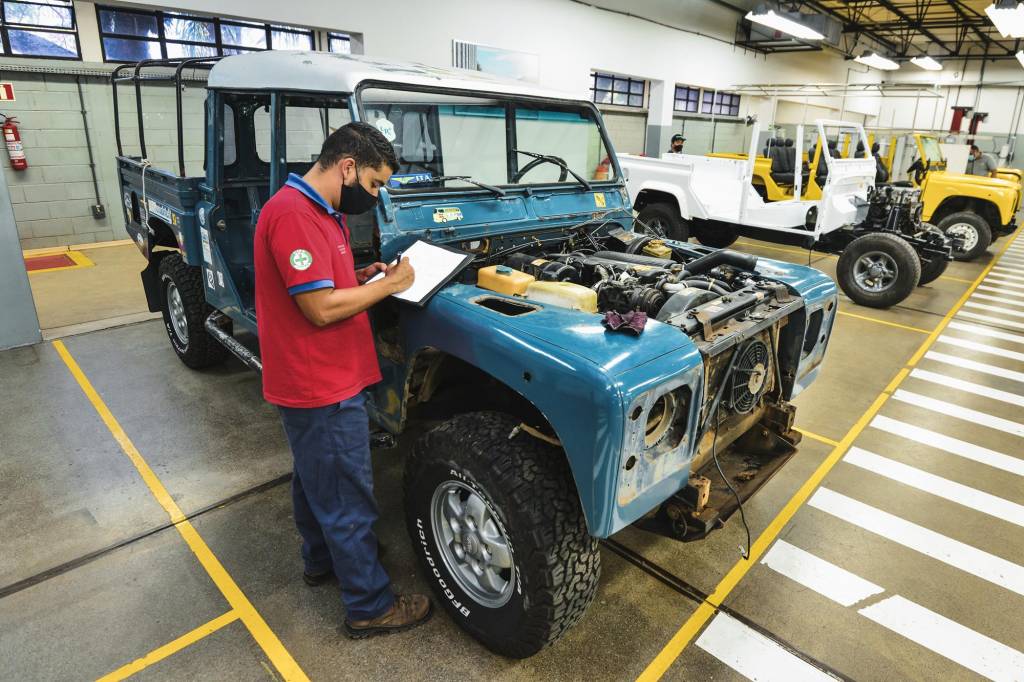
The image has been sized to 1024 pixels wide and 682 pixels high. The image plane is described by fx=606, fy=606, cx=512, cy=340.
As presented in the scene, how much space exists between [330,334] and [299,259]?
298mm

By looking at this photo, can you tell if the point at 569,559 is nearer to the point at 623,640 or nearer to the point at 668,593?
the point at 623,640

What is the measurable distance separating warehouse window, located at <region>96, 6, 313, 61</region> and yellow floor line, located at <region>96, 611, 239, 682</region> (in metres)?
8.56

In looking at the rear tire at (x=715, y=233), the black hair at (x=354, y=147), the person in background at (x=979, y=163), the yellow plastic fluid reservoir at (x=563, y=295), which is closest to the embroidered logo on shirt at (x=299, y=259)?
the black hair at (x=354, y=147)

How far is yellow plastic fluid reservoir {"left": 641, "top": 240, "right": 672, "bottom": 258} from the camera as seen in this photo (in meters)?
3.67

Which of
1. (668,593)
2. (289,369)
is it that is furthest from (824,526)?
(289,369)

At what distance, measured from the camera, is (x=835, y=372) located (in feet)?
17.6

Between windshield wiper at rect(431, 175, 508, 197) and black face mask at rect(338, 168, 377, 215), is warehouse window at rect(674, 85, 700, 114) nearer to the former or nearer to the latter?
windshield wiper at rect(431, 175, 508, 197)

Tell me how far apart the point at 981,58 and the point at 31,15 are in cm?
3049

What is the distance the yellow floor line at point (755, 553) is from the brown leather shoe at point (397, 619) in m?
0.89

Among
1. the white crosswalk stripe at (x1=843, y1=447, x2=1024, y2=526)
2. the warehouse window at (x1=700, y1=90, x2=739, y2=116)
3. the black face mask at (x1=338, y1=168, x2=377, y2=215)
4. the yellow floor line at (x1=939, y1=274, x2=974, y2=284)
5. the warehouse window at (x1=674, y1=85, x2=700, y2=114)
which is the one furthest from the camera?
the warehouse window at (x1=700, y1=90, x2=739, y2=116)

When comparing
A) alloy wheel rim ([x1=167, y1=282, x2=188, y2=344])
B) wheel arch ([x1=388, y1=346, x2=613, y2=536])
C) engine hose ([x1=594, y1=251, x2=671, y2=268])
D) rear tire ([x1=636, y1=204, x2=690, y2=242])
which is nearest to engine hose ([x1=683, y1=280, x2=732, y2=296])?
engine hose ([x1=594, y1=251, x2=671, y2=268])

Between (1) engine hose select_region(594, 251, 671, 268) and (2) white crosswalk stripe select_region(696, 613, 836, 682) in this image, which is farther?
(1) engine hose select_region(594, 251, 671, 268)

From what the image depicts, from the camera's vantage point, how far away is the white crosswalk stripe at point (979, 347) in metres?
6.09

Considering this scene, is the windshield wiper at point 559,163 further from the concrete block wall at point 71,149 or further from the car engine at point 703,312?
the concrete block wall at point 71,149
